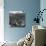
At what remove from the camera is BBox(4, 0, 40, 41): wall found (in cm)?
537

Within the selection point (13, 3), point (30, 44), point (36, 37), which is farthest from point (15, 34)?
point (36, 37)

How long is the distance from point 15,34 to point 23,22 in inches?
22.0

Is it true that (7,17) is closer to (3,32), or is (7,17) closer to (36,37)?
(3,32)

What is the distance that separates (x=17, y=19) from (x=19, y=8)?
1.42 ft

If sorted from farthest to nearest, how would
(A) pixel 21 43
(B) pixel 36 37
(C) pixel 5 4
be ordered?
(C) pixel 5 4
(A) pixel 21 43
(B) pixel 36 37

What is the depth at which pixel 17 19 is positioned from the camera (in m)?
5.45

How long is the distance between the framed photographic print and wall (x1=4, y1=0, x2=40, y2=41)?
4.6 inches

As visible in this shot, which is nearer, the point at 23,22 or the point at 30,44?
the point at 30,44

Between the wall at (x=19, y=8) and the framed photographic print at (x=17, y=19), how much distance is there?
0.12 m

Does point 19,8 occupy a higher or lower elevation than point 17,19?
higher

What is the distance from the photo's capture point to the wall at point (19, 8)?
537 cm

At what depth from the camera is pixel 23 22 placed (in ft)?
17.9

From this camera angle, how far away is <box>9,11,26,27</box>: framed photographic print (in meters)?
5.42

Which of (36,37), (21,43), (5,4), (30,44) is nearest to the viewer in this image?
(36,37)
